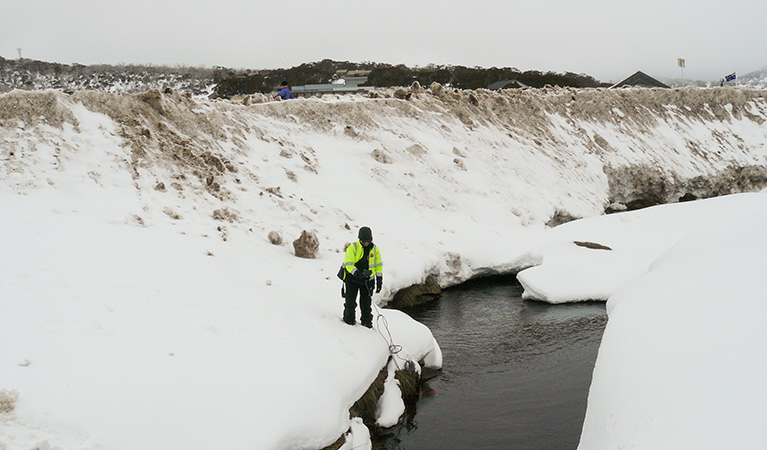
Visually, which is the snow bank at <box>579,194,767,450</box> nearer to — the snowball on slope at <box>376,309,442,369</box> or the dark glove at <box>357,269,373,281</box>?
the snowball on slope at <box>376,309,442,369</box>

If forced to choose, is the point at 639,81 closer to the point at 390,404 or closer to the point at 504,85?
the point at 504,85

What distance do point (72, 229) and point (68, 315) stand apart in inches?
146

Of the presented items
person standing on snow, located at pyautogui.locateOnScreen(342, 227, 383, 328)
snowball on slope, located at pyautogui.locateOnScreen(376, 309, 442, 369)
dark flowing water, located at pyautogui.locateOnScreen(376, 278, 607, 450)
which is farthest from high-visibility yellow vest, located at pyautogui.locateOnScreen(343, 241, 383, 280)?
dark flowing water, located at pyautogui.locateOnScreen(376, 278, 607, 450)

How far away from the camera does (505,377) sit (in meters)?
10.0

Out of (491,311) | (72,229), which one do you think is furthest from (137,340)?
(491,311)

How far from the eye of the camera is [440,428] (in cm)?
842

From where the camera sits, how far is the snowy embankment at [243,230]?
246 inches

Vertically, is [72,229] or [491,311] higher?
[72,229]

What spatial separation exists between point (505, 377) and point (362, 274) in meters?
3.41

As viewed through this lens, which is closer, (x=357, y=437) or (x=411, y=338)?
(x=357, y=437)

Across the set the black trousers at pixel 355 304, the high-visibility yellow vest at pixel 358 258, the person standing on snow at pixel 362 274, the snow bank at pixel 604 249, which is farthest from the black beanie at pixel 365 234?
the snow bank at pixel 604 249

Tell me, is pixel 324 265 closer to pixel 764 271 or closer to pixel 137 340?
pixel 137 340

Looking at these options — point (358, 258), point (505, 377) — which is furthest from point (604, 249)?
point (358, 258)

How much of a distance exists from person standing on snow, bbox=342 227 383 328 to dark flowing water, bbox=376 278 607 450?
1.83 meters
